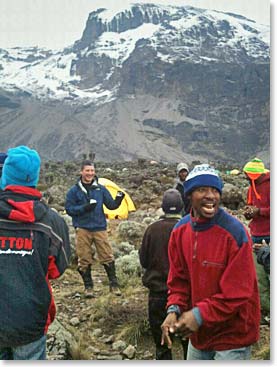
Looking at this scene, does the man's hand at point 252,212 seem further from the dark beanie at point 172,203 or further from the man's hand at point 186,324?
the man's hand at point 186,324

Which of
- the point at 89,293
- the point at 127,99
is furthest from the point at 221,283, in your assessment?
the point at 127,99

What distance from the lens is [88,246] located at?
16.9ft

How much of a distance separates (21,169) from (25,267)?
44cm

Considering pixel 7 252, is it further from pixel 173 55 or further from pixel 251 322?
pixel 173 55

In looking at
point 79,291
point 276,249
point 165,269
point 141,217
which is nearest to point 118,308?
point 79,291

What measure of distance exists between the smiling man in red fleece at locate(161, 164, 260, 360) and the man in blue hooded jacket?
2.69 metres

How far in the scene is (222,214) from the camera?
2.27 meters

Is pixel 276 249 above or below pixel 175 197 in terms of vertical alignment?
below

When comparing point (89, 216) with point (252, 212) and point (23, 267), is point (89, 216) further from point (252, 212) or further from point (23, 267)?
point (23, 267)

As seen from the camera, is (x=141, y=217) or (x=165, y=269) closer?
(x=165, y=269)

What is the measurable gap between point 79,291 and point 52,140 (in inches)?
2896

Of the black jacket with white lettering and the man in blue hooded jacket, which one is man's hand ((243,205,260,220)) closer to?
the man in blue hooded jacket

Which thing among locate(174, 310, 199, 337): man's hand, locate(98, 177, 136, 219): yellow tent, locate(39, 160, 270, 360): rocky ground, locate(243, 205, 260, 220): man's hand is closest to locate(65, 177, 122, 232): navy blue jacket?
locate(39, 160, 270, 360): rocky ground

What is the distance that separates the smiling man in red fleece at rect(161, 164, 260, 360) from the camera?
2158mm
